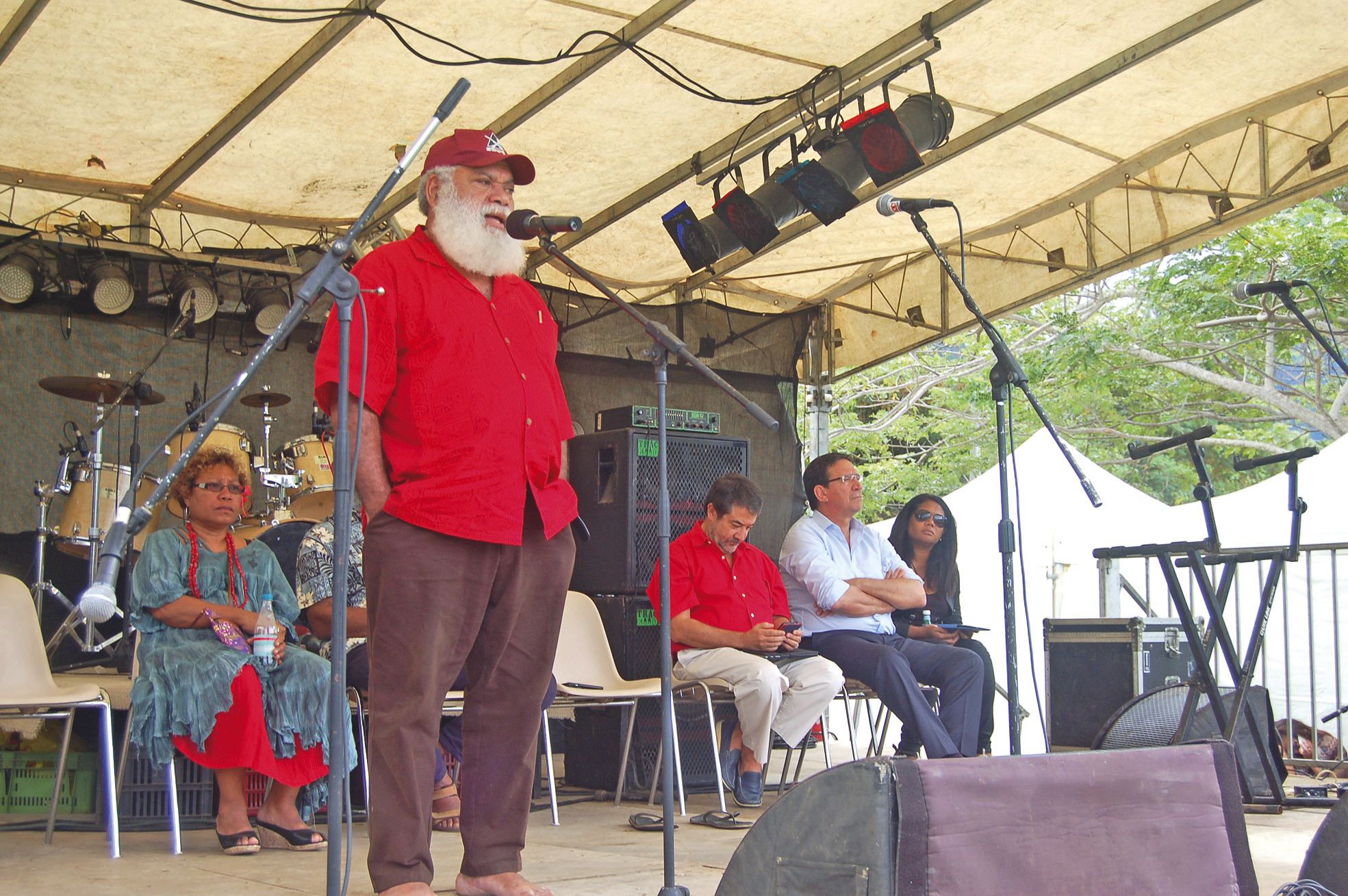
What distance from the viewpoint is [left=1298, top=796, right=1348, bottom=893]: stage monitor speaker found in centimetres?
237

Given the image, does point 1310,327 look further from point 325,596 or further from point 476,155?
point 325,596

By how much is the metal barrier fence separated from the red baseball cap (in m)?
4.69

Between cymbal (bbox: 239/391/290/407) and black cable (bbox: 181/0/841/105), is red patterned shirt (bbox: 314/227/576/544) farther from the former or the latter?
cymbal (bbox: 239/391/290/407)

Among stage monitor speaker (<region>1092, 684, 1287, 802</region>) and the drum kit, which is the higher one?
the drum kit

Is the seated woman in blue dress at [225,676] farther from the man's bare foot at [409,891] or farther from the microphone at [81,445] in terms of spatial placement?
the microphone at [81,445]

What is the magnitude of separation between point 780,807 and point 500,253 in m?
1.44

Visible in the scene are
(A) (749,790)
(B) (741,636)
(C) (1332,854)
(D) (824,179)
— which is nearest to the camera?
(C) (1332,854)

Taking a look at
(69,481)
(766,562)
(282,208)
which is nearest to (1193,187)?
(766,562)

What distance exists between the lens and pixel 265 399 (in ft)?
23.0

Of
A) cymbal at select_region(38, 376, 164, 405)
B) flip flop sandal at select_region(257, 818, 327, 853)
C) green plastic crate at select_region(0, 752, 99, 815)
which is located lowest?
flip flop sandal at select_region(257, 818, 327, 853)

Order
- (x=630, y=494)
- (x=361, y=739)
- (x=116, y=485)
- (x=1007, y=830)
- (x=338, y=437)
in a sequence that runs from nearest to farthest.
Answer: (x=1007, y=830)
(x=338, y=437)
(x=361, y=739)
(x=630, y=494)
(x=116, y=485)

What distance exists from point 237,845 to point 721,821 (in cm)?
155

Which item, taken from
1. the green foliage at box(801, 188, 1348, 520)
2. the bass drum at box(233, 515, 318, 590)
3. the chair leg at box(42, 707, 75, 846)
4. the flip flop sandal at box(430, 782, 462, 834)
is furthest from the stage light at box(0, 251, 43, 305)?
the green foliage at box(801, 188, 1348, 520)

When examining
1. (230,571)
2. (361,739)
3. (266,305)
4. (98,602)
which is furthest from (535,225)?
(266,305)
